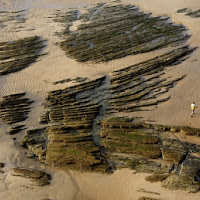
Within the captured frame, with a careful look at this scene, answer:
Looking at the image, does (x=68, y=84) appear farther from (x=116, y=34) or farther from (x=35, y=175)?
(x=116, y=34)

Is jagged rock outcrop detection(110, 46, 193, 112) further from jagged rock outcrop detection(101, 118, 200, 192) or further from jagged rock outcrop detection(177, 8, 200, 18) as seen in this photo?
jagged rock outcrop detection(177, 8, 200, 18)

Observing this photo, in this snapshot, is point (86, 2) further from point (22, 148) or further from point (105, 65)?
point (22, 148)

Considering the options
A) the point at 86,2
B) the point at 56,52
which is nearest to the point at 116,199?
the point at 56,52

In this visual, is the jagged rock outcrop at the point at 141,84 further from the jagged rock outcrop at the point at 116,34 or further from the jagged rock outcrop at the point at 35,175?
the jagged rock outcrop at the point at 35,175

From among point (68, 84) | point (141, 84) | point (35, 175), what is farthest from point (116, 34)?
point (35, 175)

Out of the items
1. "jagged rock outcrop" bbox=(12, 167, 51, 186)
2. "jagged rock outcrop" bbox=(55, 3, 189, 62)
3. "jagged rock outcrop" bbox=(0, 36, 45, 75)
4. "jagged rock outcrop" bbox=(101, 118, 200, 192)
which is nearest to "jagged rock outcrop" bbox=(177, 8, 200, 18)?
"jagged rock outcrop" bbox=(55, 3, 189, 62)

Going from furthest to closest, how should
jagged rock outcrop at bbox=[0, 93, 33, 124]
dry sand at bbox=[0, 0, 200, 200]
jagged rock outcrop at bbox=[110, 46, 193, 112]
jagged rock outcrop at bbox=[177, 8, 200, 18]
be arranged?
jagged rock outcrop at bbox=[177, 8, 200, 18] → jagged rock outcrop at bbox=[110, 46, 193, 112] → jagged rock outcrop at bbox=[0, 93, 33, 124] → dry sand at bbox=[0, 0, 200, 200]
